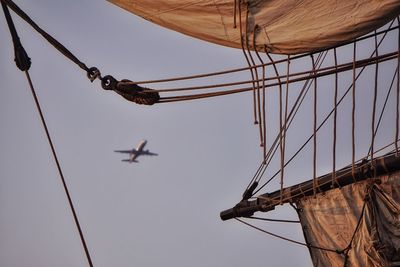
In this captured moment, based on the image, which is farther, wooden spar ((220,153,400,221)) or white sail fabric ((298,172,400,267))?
wooden spar ((220,153,400,221))

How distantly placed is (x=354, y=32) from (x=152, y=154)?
4560 centimetres

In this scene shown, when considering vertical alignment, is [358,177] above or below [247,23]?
below

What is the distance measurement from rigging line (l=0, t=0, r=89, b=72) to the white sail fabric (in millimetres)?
5006

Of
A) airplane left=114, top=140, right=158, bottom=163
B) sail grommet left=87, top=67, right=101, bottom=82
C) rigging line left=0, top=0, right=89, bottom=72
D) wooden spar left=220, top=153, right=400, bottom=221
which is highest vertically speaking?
airplane left=114, top=140, right=158, bottom=163

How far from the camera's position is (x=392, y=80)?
8.27m

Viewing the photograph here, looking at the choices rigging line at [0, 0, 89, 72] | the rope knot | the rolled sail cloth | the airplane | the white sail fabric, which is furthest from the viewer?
the airplane

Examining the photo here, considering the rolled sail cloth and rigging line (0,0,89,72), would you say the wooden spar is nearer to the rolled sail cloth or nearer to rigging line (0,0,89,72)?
the rolled sail cloth

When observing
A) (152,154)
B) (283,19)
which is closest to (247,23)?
(283,19)

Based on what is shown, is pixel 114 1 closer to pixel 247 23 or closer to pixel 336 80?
pixel 247 23

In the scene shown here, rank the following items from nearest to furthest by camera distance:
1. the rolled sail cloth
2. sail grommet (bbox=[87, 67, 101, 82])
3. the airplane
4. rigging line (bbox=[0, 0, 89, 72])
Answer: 1. rigging line (bbox=[0, 0, 89, 72])
2. sail grommet (bbox=[87, 67, 101, 82])
3. the rolled sail cloth
4. the airplane

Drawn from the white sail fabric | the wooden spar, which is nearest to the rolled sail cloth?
the wooden spar

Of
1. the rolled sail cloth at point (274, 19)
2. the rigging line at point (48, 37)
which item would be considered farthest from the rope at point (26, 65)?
the rolled sail cloth at point (274, 19)

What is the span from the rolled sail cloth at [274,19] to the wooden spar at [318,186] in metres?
2.59

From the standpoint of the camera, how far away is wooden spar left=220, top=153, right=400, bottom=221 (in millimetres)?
6121
